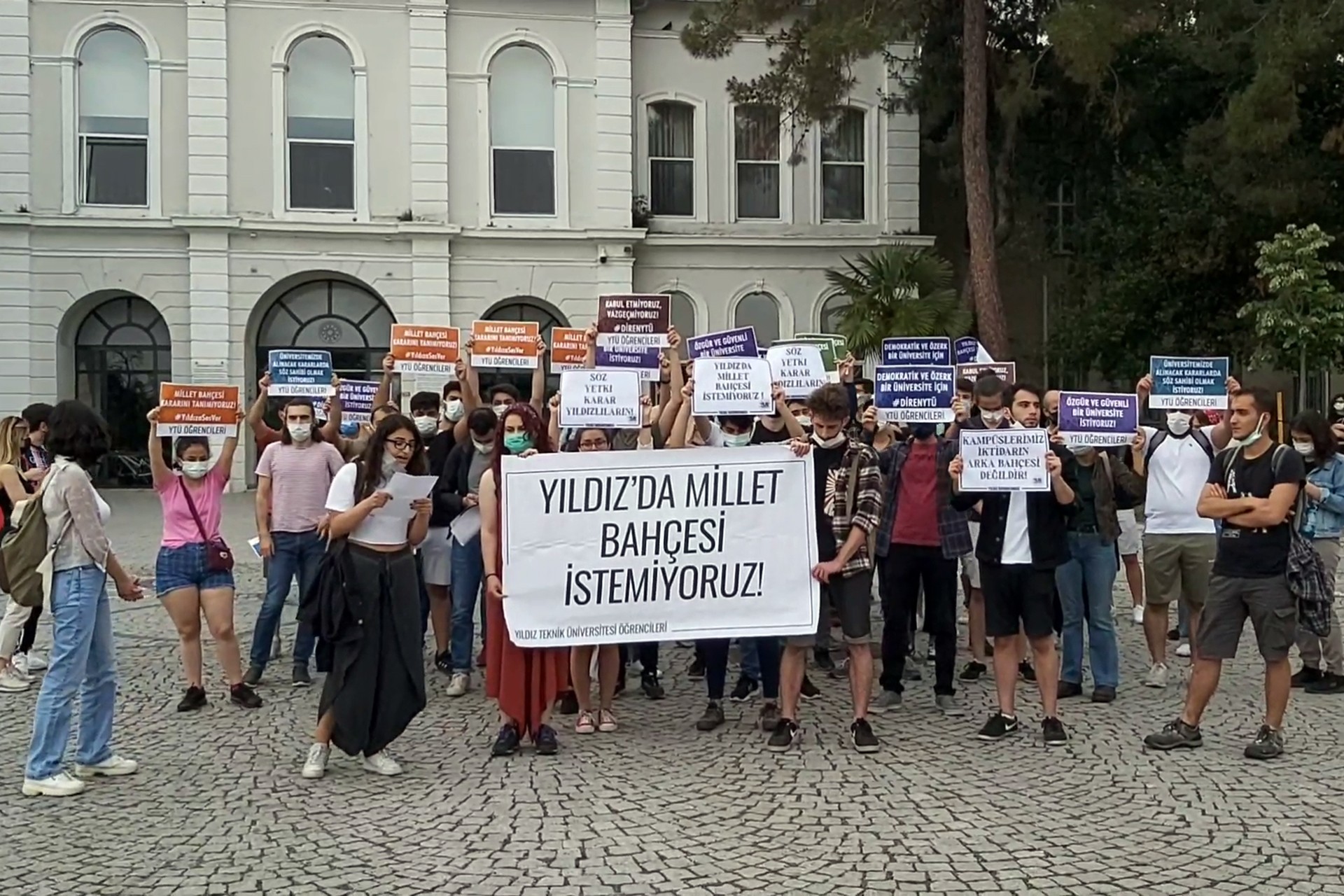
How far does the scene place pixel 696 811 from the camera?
5652mm

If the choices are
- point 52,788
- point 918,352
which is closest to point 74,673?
point 52,788

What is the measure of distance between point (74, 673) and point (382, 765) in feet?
5.08

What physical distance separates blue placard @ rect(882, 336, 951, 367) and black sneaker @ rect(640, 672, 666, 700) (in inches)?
102

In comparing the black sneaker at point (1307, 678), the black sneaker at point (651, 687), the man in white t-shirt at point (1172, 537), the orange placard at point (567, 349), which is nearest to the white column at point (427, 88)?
the orange placard at point (567, 349)

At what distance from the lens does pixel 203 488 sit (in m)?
7.55

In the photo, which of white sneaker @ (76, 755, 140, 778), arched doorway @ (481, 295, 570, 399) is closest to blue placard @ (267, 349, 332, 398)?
white sneaker @ (76, 755, 140, 778)

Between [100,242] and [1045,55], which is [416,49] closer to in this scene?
[100,242]

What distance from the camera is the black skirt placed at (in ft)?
20.2

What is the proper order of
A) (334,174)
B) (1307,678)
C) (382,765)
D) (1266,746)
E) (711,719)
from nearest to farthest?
1. (382,765)
2. (1266,746)
3. (711,719)
4. (1307,678)
5. (334,174)

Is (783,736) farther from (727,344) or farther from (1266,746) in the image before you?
(727,344)

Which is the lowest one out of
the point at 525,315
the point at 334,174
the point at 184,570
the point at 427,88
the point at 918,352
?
the point at 184,570

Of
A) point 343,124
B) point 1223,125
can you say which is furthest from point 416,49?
point 1223,125

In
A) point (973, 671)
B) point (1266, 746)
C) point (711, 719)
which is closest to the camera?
point (1266, 746)

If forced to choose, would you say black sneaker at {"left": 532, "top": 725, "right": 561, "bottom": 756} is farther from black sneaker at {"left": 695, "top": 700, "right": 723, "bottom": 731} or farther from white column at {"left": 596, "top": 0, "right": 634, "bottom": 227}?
white column at {"left": 596, "top": 0, "right": 634, "bottom": 227}
